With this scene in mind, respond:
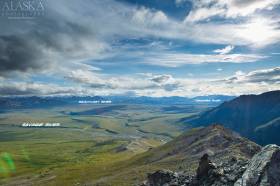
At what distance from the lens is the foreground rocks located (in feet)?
139

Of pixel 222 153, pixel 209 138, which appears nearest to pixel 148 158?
pixel 209 138

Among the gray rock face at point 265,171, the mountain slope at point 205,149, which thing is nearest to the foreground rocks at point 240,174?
the gray rock face at point 265,171

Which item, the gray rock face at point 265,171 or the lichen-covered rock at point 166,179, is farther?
the lichen-covered rock at point 166,179

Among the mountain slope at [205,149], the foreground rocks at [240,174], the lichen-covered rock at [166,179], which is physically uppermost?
the foreground rocks at [240,174]

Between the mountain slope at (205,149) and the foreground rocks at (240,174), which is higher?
the foreground rocks at (240,174)

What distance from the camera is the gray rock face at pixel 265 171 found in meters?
41.8

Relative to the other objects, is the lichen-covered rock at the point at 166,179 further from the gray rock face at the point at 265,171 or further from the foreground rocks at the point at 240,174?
the gray rock face at the point at 265,171

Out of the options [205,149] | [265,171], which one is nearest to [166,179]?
[265,171]

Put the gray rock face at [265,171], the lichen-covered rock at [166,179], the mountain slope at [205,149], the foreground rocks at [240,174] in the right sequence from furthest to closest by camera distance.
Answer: the mountain slope at [205,149], the lichen-covered rock at [166,179], the foreground rocks at [240,174], the gray rock face at [265,171]

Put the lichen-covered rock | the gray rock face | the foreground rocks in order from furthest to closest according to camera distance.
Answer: the lichen-covered rock
the foreground rocks
the gray rock face

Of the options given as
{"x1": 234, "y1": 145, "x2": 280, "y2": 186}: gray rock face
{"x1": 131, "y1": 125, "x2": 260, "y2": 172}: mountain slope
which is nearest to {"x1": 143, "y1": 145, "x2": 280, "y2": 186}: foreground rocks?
{"x1": 234, "y1": 145, "x2": 280, "y2": 186}: gray rock face

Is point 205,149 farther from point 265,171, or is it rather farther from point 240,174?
point 265,171

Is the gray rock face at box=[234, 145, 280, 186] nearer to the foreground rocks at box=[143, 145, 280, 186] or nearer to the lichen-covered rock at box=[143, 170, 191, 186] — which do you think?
the foreground rocks at box=[143, 145, 280, 186]

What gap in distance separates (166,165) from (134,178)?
22.6 metres
